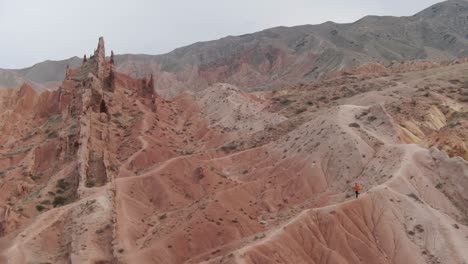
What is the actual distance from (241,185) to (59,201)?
1578cm

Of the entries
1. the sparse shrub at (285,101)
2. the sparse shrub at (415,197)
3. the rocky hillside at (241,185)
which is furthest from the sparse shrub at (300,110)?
the sparse shrub at (415,197)

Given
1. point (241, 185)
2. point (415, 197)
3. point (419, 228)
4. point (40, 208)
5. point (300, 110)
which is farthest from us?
point (300, 110)

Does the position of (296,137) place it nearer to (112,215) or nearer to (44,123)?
(112,215)

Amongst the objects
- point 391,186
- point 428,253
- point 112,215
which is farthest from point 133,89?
point 428,253

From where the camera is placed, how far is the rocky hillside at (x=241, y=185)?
41.9 m

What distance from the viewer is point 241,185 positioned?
182ft

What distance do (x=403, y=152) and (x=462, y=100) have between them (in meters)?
35.0

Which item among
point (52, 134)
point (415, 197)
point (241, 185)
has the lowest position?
point (241, 185)

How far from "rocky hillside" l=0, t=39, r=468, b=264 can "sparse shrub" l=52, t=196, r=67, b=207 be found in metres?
0.10

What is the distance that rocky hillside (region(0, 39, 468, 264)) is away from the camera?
41.9 m

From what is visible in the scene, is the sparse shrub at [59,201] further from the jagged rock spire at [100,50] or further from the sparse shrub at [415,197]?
the jagged rock spire at [100,50]

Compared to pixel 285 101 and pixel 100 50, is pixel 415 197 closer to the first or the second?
pixel 285 101

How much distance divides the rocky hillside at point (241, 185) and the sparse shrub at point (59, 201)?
0.10 metres

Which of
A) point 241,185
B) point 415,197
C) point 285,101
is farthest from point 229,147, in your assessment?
point 415,197
